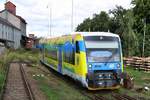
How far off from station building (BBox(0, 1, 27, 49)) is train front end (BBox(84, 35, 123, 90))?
66.7 metres

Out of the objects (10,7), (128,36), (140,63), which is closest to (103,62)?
(140,63)

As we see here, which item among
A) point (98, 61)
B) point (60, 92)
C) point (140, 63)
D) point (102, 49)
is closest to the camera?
point (98, 61)

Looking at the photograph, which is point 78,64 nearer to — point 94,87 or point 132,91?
point 94,87

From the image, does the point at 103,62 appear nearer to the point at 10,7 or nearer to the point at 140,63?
the point at 140,63

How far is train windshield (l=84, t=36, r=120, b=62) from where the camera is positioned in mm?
19828

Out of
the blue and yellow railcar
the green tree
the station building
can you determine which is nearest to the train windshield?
the blue and yellow railcar

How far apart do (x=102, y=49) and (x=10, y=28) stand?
3325 inches

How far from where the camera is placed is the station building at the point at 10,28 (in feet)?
302

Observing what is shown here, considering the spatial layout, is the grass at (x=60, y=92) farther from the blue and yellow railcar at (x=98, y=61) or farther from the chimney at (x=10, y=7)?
the chimney at (x=10, y=7)

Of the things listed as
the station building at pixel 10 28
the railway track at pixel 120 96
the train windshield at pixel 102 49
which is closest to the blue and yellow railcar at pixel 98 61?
the train windshield at pixel 102 49

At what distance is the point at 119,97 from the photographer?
722 inches

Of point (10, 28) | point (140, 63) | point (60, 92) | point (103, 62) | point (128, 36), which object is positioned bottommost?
point (60, 92)

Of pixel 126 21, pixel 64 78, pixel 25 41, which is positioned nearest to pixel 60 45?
pixel 64 78

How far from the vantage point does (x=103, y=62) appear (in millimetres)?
19812
